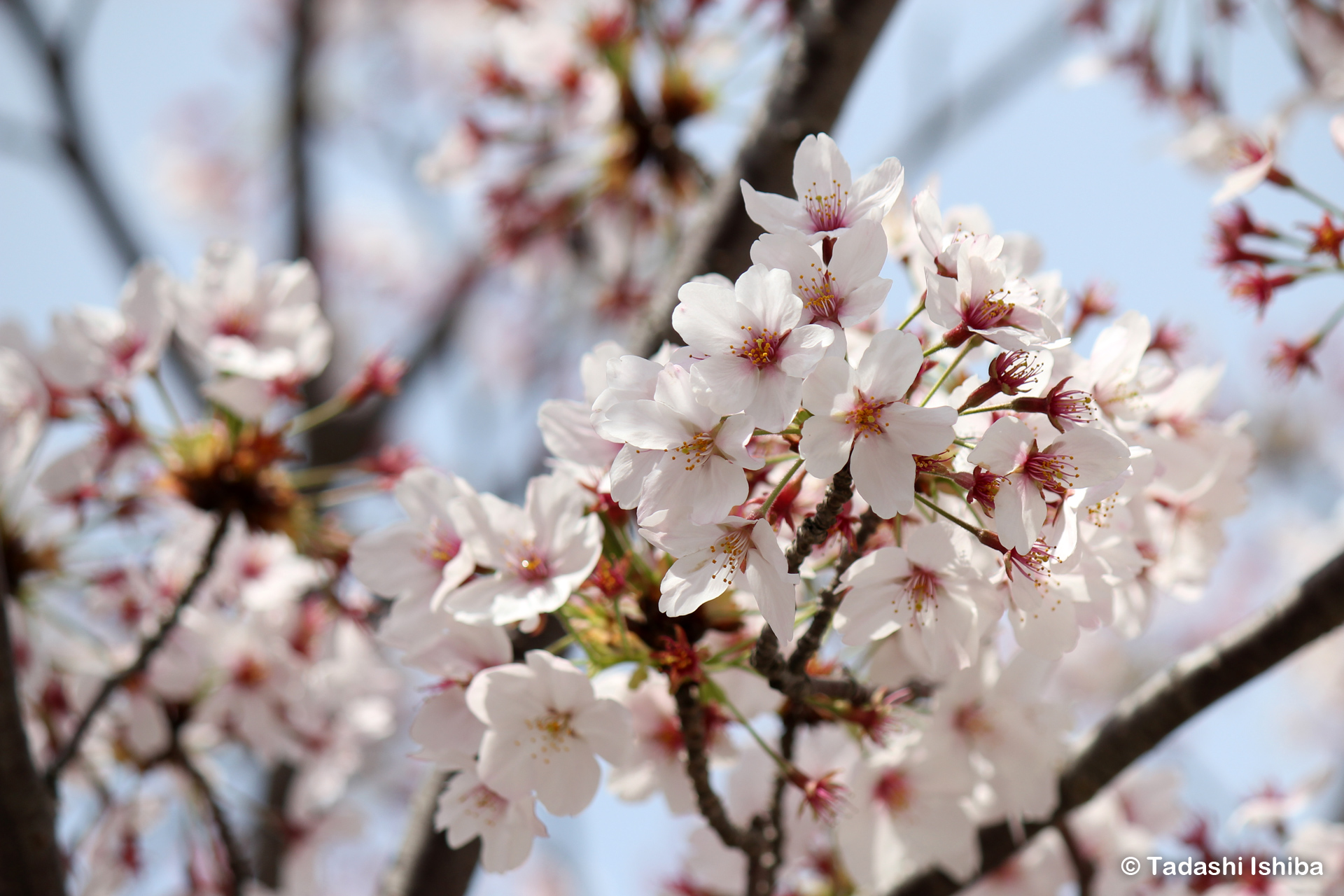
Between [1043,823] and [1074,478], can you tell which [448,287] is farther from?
[1074,478]

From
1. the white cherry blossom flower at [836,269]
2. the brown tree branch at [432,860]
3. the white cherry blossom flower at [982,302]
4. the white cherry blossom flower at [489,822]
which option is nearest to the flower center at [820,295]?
the white cherry blossom flower at [836,269]

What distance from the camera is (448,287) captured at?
5.62 metres

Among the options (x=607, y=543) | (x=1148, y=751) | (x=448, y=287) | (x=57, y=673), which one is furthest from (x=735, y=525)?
(x=448, y=287)

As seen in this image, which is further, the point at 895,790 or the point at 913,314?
the point at 895,790

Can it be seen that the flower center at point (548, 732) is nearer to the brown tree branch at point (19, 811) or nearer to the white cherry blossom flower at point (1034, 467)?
the white cherry blossom flower at point (1034, 467)

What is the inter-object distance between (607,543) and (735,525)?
1.21 feet

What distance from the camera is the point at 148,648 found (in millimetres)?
2053

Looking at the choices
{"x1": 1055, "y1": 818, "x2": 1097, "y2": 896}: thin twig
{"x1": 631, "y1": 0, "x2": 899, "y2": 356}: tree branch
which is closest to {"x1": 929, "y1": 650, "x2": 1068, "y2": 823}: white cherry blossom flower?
{"x1": 1055, "y1": 818, "x2": 1097, "y2": 896}: thin twig

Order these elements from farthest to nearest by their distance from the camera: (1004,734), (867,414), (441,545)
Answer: (1004,734), (441,545), (867,414)

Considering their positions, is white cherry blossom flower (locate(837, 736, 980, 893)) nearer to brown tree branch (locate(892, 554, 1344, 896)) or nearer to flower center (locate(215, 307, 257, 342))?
brown tree branch (locate(892, 554, 1344, 896))

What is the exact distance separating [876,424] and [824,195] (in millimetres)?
310

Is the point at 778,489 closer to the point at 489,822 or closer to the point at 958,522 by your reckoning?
the point at 958,522

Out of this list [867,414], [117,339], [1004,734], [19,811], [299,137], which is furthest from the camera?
[299,137]

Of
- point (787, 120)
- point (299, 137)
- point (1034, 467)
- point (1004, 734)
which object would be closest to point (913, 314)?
point (1034, 467)
